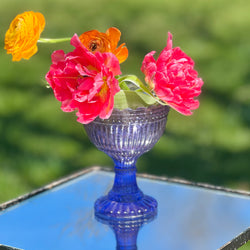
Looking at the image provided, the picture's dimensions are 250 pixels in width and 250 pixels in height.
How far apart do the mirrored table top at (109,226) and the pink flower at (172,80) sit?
0.26 meters

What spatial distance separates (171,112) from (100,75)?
1807 millimetres

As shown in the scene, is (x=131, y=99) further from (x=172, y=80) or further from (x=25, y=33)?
(x=25, y=33)

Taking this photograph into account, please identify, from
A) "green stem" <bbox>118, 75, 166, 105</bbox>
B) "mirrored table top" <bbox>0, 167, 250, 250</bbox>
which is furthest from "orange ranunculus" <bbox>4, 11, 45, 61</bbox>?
"mirrored table top" <bbox>0, 167, 250, 250</bbox>

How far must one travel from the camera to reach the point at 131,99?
3.97ft

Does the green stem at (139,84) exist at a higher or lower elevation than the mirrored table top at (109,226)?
higher

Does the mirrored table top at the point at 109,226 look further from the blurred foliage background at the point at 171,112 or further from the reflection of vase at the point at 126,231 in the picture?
the blurred foliage background at the point at 171,112


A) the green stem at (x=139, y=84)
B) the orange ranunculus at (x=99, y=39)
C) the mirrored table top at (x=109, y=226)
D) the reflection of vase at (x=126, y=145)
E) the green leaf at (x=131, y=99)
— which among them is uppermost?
the orange ranunculus at (x=99, y=39)

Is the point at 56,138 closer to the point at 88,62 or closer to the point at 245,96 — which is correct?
the point at 245,96

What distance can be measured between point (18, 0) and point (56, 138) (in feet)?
2.89

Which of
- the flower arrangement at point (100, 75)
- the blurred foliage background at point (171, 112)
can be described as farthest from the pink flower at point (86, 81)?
the blurred foliage background at point (171, 112)

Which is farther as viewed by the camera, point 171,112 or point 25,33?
point 171,112

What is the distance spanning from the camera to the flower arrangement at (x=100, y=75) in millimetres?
1132

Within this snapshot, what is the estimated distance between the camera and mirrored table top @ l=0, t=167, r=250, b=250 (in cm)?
121

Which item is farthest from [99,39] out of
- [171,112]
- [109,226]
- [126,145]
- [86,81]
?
[171,112]
